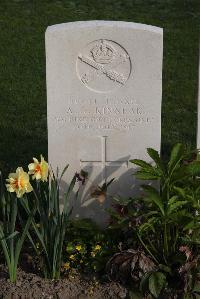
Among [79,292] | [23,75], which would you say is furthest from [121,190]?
[23,75]

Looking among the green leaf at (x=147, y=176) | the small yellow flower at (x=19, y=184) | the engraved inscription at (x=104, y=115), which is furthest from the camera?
the engraved inscription at (x=104, y=115)

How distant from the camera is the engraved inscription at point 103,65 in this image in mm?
4597

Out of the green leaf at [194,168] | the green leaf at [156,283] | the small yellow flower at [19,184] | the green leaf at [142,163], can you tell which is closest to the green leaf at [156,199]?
the green leaf at [142,163]

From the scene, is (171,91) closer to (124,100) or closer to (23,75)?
(23,75)

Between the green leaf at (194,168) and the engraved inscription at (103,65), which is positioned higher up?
the engraved inscription at (103,65)

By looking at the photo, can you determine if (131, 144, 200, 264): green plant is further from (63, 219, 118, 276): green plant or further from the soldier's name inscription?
the soldier's name inscription

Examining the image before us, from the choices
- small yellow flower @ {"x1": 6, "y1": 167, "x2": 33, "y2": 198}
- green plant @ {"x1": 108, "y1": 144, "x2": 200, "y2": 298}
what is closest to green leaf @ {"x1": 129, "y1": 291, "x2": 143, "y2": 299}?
green plant @ {"x1": 108, "y1": 144, "x2": 200, "y2": 298}

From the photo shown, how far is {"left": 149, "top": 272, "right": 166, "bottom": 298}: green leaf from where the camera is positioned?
4.23 meters

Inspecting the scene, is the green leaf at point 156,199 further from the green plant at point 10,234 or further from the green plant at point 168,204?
the green plant at point 10,234

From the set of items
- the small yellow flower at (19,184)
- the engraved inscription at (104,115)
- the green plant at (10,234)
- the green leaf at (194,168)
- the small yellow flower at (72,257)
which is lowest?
the small yellow flower at (72,257)

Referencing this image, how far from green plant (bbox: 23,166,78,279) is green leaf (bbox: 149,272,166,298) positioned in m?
0.61

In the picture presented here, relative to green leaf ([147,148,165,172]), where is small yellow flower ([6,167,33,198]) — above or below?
below

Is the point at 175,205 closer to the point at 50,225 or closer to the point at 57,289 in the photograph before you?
the point at 50,225

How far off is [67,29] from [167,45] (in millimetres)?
5991
